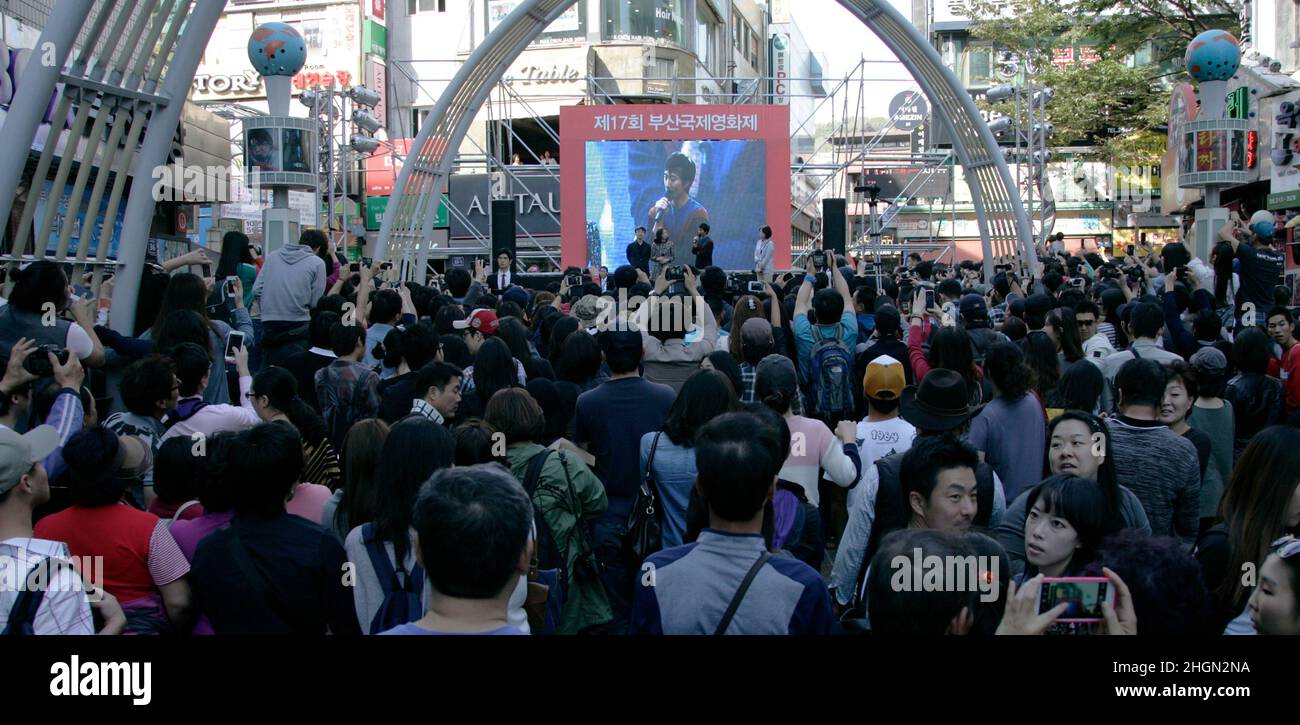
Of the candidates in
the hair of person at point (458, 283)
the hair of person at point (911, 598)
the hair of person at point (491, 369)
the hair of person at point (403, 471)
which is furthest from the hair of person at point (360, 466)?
the hair of person at point (458, 283)

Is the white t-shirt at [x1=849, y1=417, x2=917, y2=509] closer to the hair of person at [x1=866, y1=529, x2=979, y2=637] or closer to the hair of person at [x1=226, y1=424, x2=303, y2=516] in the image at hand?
the hair of person at [x1=866, y1=529, x2=979, y2=637]

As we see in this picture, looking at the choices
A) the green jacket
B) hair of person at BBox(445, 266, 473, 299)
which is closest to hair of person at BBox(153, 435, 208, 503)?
the green jacket

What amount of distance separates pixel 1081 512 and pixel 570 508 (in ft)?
5.72

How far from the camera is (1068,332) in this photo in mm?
6535

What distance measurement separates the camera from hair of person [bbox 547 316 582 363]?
7.03 metres

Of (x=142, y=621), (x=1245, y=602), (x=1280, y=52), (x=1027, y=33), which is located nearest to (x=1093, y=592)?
(x=1245, y=602)

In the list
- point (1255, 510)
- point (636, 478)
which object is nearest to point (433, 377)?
point (636, 478)

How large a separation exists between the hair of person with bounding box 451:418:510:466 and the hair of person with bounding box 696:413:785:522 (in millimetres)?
1252

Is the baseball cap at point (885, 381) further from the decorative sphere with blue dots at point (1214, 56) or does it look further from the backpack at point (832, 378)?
the decorative sphere with blue dots at point (1214, 56)

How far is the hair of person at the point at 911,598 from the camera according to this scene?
262cm

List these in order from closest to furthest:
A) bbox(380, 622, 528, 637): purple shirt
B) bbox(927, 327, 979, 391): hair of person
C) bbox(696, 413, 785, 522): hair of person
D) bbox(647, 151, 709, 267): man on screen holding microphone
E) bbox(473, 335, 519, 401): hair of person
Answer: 1. bbox(380, 622, 528, 637): purple shirt
2. bbox(696, 413, 785, 522): hair of person
3. bbox(473, 335, 519, 401): hair of person
4. bbox(927, 327, 979, 391): hair of person
5. bbox(647, 151, 709, 267): man on screen holding microphone

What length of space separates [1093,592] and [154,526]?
98.1 inches

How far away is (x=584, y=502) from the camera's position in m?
4.24

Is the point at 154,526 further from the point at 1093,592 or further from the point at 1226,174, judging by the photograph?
the point at 1226,174
